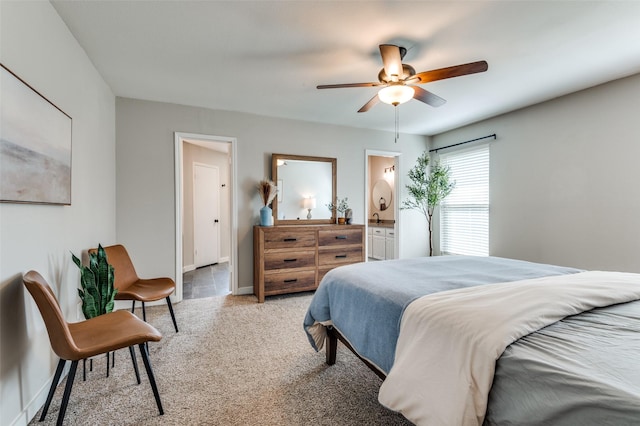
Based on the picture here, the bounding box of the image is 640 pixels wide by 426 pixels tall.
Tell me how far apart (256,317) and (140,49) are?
2.68 m

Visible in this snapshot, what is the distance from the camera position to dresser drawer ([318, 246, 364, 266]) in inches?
153

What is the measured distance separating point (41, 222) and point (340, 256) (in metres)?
3.03

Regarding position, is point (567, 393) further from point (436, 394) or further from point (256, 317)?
point (256, 317)

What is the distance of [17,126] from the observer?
1441 millimetres

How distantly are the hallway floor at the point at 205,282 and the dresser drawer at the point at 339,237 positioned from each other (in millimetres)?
1523

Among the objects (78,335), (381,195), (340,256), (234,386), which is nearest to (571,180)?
(340,256)

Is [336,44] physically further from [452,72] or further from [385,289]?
[385,289]

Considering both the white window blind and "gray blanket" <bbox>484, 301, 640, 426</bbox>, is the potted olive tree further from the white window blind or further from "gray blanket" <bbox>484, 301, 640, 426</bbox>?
"gray blanket" <bbox>484, 301, 640, 426</bbox>

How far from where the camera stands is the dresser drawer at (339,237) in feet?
12.8

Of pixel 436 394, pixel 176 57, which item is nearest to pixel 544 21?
pixel 436 394

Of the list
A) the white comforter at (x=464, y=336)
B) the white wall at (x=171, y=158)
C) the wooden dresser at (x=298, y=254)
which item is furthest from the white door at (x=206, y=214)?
the white comforter at (x=464, y=336)

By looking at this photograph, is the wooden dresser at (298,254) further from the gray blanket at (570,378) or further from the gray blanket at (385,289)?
the gray blanket at (570,378)

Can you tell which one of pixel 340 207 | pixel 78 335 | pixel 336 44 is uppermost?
pixel 336 44

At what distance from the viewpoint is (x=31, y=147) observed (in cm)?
157
